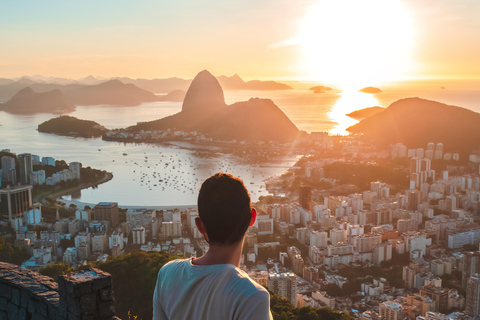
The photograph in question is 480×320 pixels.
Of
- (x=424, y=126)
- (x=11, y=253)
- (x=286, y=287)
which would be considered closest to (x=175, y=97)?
(x=424, y=126)

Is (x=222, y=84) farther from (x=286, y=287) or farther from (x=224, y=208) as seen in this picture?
(x=224, y=208)

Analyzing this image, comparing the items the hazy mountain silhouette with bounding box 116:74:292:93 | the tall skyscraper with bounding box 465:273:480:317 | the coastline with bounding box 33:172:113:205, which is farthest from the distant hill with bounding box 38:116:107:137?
the hazy mountain silhouette with bounding box 116:74:292:93

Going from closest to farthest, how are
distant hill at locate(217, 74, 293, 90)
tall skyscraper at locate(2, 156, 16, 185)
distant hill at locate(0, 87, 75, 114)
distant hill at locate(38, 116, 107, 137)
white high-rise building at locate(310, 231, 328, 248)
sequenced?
white high-rise building at locate(310, 231, 328, 248)
tall skyscraper at locate(2, 156, 16, 185)
distant hill at locate(38, 116, 107, 137)
distant hill at locate(0, 87, 75, 114)
distant hill at locate(217, 74, 293, 90)

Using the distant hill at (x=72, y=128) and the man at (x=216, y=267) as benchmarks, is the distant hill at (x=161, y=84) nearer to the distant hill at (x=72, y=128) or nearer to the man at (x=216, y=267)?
the distant hill at (x=72, y=128)

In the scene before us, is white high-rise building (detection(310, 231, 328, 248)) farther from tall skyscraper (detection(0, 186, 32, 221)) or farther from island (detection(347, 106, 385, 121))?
island (detection(347, 106, 385, 121))

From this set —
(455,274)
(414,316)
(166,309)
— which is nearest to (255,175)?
(455,274)

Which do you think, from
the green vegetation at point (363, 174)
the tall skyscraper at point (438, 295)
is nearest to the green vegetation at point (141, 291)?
the tall skyscraper at point (438, 295)
